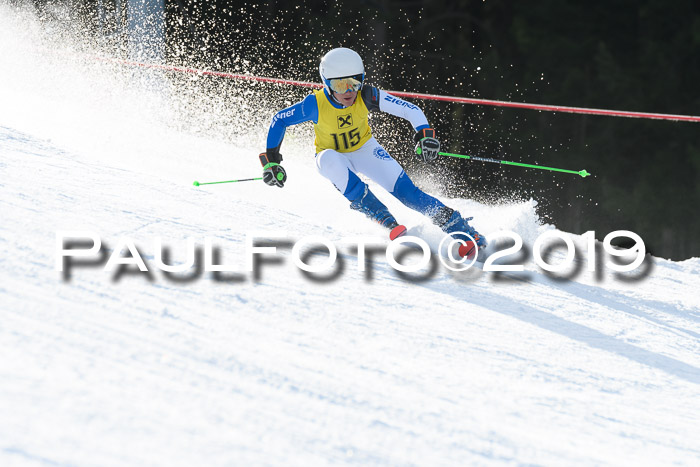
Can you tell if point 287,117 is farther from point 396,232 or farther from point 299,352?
point 299,352

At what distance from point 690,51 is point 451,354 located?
13.9 metres

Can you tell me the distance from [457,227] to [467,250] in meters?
0.13

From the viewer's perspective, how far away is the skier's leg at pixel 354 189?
4.16m

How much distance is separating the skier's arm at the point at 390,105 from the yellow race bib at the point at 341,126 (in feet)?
0.15

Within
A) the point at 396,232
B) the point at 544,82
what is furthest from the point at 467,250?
the point at 544,82

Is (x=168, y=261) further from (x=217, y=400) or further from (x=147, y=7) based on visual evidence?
(x=147, y=7)

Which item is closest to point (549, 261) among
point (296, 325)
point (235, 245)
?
point (235, 245)

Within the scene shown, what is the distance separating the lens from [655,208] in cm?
1515

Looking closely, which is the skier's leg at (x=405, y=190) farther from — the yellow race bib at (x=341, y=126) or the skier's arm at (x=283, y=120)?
the skier's arm at (x=283, y=120)

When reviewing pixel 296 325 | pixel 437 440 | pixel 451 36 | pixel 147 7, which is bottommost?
pixel 437 440

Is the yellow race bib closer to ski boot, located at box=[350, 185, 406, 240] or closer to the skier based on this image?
the skier

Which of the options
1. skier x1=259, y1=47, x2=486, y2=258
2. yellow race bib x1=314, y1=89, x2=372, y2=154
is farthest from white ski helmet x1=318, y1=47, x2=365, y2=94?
yellow race bib x1=314, y1=89, x2=372, y2=154

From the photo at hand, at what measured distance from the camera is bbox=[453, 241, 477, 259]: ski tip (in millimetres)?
4188

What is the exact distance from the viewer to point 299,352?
268 cm
